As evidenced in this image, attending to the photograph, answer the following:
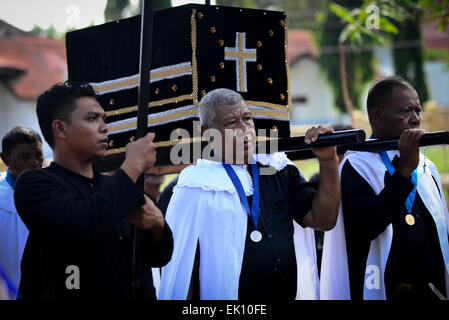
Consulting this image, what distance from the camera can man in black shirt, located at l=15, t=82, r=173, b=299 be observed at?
300cm

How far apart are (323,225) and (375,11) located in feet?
15.1

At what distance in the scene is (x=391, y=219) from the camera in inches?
158

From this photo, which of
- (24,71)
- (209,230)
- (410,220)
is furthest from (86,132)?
(24,71)

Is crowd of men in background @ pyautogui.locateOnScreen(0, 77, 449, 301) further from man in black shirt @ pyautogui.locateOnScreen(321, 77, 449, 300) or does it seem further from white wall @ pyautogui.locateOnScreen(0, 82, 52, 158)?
white wall @ pyautogui.locateOnScreen(0, 82, 52, 158)

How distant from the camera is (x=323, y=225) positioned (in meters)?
3.88

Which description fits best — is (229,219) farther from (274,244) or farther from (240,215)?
(274,244)

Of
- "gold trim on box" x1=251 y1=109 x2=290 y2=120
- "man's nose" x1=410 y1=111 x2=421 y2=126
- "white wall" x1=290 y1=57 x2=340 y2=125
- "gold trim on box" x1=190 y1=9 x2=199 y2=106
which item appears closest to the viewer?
"man's nose" x1=410 y1=111 x2=421 y2=126

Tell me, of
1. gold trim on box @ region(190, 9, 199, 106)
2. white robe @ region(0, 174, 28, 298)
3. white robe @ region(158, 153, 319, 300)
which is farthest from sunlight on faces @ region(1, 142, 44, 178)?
white robe @ region(158, 153, 319, 300)

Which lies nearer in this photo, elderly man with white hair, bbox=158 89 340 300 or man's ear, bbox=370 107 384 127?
elderly man with white hair, bbox=158 89 340 300

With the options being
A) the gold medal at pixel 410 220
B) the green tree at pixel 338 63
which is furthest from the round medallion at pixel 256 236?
the green tree at pixel 338 63

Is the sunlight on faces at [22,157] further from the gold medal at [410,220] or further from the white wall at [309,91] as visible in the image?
the white wall at [309,91]

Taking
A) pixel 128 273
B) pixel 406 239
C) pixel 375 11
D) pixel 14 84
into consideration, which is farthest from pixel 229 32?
pixel 14 84

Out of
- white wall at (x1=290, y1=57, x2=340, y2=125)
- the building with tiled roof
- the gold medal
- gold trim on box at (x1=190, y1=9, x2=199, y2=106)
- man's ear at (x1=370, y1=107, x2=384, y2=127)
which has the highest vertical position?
white wall at (x1=290, y1=57, x2=340, y2=125)

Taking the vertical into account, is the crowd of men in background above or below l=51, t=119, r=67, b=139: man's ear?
below
